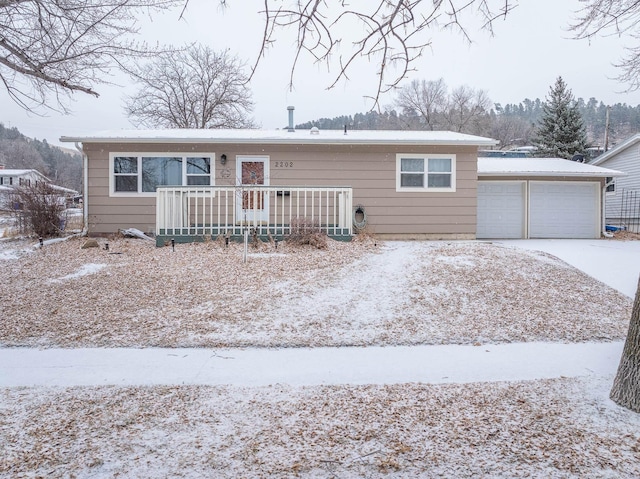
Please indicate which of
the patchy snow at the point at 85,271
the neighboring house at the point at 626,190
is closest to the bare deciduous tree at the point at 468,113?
the neighboring house at the point at 626,190

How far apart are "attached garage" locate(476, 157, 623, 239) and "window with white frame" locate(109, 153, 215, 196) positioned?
7788 mm

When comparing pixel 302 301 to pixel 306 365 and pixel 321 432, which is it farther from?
pixel 321 432

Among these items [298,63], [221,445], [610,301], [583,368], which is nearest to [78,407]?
[221,445]

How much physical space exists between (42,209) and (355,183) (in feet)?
25.5

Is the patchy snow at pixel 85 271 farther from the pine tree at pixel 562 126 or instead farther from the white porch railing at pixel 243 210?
the pine tree at pixel 562 126

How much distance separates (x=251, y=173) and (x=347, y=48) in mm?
8522

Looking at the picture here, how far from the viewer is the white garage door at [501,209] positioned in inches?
516

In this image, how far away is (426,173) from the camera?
459 inches

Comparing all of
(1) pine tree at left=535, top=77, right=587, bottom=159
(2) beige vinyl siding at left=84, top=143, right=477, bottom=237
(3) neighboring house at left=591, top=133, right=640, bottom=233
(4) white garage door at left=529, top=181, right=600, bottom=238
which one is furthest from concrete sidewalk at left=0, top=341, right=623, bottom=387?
(1) pine tree at left=535, top=77, right=587, bottom=159

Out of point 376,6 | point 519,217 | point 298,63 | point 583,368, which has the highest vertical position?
point 376,6

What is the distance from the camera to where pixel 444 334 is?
4703 mm

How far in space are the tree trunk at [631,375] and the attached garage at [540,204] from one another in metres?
10.4

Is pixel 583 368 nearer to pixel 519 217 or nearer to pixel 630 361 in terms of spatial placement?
pixel 630 361

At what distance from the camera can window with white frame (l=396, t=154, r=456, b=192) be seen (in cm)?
1165
